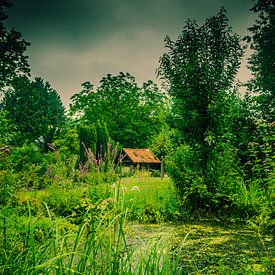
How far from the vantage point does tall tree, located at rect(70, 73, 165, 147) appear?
1262 inches

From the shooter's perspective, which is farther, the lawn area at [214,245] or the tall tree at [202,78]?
the tall tree at [202,78]

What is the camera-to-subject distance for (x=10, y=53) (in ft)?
47.9

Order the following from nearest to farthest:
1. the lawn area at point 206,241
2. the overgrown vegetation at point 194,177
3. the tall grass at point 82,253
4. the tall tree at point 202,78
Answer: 1. the tall grass at point 82,253
2. the lawn area at point 206,241
3. the overgrown vegetation at point 194,177
4. the tall tree at point 202,78

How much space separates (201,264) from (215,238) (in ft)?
4.53

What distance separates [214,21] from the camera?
8.30 m

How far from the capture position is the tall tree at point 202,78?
25.4ft

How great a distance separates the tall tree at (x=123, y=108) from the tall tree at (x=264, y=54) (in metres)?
15.3

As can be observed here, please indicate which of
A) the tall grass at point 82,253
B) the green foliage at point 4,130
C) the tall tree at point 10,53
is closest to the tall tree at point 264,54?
the green foliage at point 4,130

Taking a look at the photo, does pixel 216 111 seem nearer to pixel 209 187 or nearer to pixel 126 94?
pixel 209 187

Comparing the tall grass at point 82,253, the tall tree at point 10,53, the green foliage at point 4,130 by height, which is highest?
the tall tree at point 10,53

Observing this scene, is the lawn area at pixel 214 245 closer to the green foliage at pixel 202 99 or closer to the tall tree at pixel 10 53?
the green foliage at pixel 202 99

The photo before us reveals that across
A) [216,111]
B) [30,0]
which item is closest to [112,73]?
[30,0]

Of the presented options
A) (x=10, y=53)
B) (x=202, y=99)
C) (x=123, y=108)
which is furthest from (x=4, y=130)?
(x=123, y=108)

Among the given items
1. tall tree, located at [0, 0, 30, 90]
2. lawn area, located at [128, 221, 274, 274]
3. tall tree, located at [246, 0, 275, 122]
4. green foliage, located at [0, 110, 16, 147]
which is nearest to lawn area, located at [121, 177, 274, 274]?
lawn area, located at [128, 221, 274, 274]
